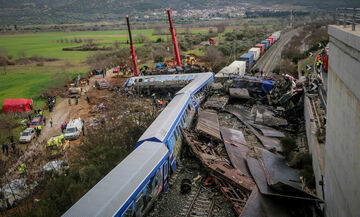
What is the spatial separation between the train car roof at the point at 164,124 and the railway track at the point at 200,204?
279 centimetres

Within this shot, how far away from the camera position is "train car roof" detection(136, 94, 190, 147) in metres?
12.6

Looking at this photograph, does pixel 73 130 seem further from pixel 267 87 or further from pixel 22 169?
pixel 267 87

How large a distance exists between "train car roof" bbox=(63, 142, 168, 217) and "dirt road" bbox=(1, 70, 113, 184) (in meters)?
8.24

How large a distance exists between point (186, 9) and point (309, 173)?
628 feet

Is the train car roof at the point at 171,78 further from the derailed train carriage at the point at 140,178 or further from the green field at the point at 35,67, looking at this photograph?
the derailed train carriage at the point at 140,178

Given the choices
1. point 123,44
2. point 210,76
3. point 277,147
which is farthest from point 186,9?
point 277,147

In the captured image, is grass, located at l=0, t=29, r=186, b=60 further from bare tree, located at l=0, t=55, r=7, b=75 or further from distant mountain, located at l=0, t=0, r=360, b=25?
distant mountain, located at l=0, t=0, r=360, b=25

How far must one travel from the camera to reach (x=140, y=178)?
9.45 m

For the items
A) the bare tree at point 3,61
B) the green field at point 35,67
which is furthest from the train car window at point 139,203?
the bare tree at point 3,61

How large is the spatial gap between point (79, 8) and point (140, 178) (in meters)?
184

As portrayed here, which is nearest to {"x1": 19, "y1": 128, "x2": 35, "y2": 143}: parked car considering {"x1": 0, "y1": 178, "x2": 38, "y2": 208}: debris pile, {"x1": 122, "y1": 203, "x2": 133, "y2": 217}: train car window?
{"x1": 0, "y1": 178, "x2": 38, "y2": 208}: debris pile

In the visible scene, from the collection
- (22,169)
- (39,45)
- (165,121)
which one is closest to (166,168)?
(165,121)

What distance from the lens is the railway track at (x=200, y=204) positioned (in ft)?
35.0

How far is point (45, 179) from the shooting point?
48.4ft
